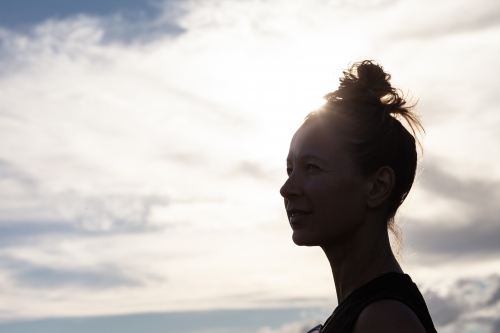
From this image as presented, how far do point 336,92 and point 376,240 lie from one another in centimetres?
135

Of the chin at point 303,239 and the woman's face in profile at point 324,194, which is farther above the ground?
the woman's face in profile at point 324,194

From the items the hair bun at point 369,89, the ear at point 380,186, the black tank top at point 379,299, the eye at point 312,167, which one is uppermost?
the hair bun at point 369,89

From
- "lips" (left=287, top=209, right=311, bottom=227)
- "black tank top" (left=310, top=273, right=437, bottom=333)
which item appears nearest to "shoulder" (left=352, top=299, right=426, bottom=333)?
"black tank top" (left=310, top=273, right=437, bottom=333)

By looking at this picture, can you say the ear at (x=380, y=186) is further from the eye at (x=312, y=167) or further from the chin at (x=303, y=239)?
the chin at (x=303, y=239)

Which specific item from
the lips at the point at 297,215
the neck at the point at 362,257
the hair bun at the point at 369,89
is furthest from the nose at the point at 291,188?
the hair bun at the point at 369,89

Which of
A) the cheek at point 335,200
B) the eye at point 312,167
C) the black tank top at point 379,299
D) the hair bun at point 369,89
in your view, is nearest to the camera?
the black tank top at point 379,299

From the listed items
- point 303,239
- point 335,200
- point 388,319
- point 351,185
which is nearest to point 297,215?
point 303,239

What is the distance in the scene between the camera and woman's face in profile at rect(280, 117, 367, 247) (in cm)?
530

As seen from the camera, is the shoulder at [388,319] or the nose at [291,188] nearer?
the shoulder at [388,319]

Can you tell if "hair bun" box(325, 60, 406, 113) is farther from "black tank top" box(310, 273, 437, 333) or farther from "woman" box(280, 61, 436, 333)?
"black tank top" box(310, 273, 437, 333)

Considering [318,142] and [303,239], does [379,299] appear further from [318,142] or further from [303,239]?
[318,142]

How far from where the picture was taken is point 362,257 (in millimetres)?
5426

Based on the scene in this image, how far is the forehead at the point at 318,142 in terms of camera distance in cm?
541

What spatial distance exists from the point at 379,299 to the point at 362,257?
0.81 meters
